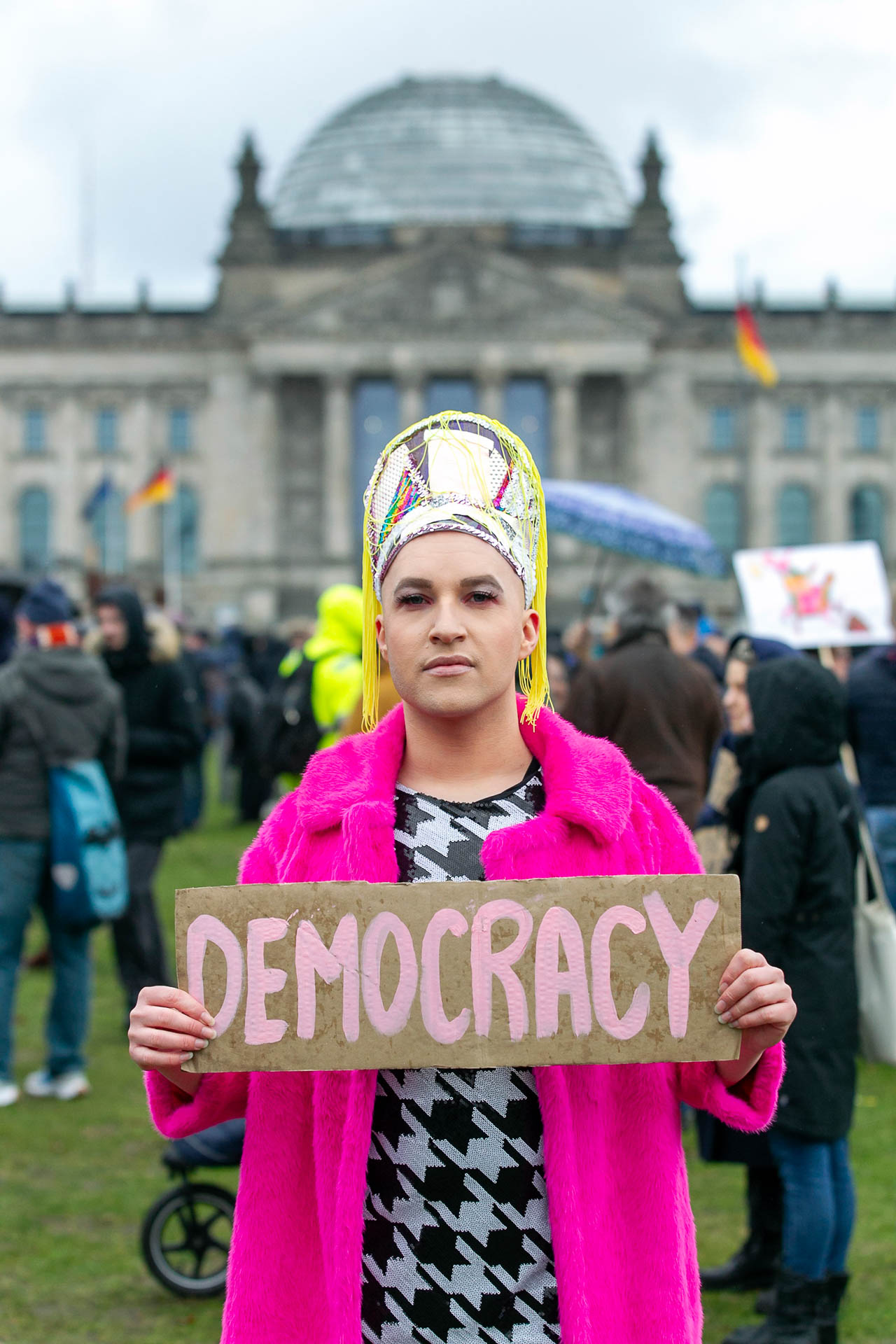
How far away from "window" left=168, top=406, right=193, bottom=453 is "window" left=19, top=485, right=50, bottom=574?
5808 mm

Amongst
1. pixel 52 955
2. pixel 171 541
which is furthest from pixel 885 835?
pixel 171 541

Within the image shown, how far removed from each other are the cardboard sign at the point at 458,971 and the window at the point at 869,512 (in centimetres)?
6263

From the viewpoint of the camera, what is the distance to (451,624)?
230 cm

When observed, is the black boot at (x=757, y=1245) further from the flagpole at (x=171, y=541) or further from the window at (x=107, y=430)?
the window at (x=107, y=430)

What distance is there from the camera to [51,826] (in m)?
7.48

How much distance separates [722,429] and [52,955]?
56021 millimetres

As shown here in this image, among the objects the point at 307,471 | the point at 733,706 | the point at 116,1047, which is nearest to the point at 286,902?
the point at 733,706

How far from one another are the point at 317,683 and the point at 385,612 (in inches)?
200

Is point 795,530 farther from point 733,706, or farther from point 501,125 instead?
point 733,706

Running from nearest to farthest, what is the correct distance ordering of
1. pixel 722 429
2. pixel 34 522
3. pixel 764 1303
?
pixel 764 1303
pixel 722 429
pixel 34 522

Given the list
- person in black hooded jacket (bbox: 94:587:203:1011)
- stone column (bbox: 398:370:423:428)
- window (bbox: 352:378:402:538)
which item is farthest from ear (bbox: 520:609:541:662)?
window (bbox: 352:378:402:538)

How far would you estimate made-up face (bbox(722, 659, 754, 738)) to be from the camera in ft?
16.9

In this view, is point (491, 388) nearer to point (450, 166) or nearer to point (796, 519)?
point (796, 519)

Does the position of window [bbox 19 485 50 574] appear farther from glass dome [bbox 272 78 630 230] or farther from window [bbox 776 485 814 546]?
window [bbox 776 485 814 546]
